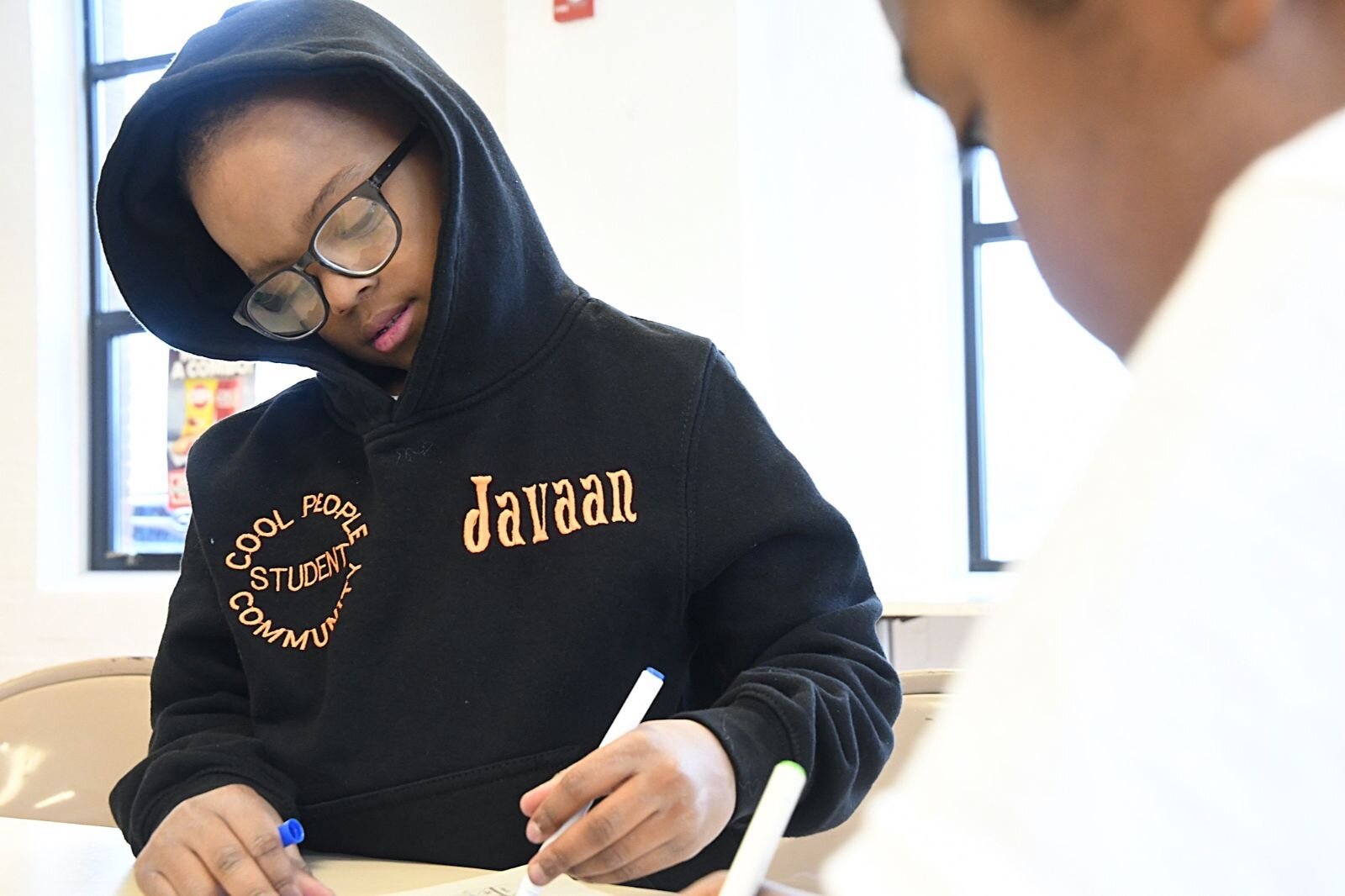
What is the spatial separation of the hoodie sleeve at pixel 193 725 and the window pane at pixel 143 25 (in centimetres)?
307

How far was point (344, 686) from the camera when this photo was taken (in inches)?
36.7

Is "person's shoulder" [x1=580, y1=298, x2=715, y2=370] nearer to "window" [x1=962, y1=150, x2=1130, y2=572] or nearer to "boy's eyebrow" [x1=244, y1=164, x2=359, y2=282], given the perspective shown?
"boy's eyebrow" [x1=244, y1=164, x2=359, y2=282]

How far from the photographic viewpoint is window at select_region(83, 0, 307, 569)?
3.66 metres

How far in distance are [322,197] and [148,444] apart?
3.06 meters

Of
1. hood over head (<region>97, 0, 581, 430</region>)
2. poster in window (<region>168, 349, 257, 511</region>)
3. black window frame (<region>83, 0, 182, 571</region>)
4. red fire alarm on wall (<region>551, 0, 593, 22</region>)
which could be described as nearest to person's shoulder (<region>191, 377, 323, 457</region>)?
hood over head (<region>97, 0, 581, 430</region>)

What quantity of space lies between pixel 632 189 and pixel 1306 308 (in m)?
2.30

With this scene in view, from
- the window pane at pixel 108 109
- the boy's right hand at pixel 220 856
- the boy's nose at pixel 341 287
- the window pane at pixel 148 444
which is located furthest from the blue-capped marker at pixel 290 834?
the window pane at pixel 108 109

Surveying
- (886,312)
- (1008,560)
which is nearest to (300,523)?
(886,312)

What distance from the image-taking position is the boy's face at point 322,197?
0.93 m

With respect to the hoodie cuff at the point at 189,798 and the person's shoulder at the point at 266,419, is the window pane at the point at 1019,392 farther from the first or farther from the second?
the hoodie cuff at the point at 189,798

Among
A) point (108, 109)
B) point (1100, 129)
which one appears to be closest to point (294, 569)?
point (1100, 129)

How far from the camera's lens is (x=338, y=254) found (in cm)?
93

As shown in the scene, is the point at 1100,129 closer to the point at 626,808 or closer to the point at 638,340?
the point at 626,808

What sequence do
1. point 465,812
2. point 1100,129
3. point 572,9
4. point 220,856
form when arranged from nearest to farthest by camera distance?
1. point 1100,129
2. point 220,856
3. point 465,812
4. point 572,9
